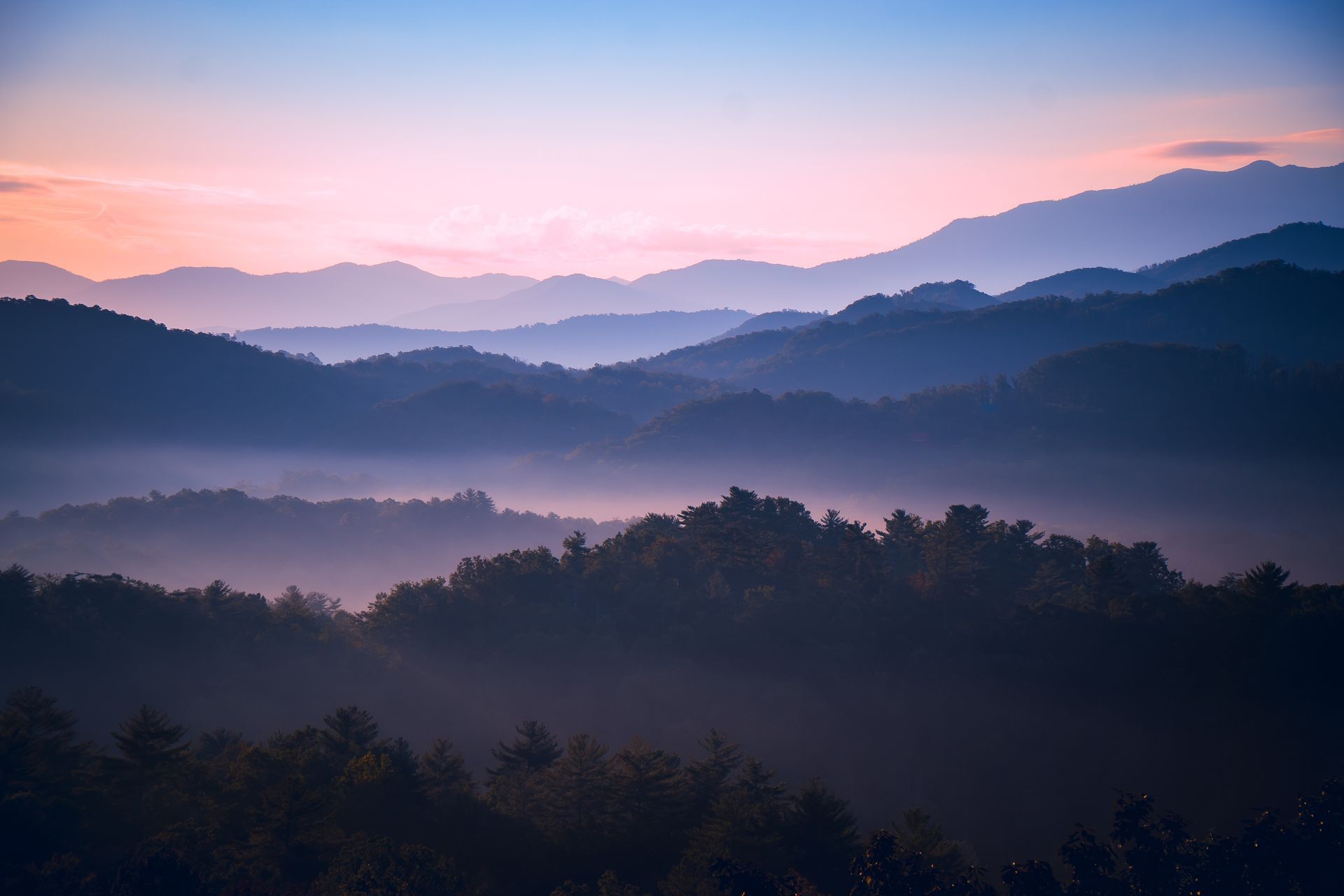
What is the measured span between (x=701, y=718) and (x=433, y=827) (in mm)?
24412

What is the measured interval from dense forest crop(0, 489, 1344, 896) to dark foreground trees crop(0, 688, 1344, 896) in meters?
0.10

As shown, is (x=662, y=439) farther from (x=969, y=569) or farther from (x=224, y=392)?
(x=969, y=569)

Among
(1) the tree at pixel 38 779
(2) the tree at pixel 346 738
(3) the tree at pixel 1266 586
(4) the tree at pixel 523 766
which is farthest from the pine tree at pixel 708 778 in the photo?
(3) the tree at pixel 1266 586

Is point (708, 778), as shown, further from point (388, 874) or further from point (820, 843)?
point (388, 874)

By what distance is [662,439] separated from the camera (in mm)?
198250

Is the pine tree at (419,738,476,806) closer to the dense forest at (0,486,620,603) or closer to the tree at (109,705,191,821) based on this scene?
the tree at (109,705,191,821)

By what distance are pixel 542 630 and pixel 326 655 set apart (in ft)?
38.6

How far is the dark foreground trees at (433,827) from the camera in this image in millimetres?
17547

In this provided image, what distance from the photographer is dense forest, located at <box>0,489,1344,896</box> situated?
22125 mm

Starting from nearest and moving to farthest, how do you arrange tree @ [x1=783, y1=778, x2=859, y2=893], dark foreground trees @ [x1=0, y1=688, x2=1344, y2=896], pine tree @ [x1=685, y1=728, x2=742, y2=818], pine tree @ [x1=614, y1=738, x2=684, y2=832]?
dark foreground trees @ [x1=0, y1=688, x2=1344, y2=896], tree @ [x1=783, y1=778, x2=859, y2=893], pine tree @ [x1=614, y1=738, x2=684, y2=832], pine tree @ [x1=685, y1=728, x2=742, y2=818]

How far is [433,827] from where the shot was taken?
2573 centimetres

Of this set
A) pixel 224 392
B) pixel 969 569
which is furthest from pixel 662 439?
pixel 969 569

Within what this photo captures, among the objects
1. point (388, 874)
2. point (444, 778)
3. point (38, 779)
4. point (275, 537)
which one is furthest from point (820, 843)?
point (275, 537)

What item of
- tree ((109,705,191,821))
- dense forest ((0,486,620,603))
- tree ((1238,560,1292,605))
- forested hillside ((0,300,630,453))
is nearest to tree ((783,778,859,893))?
tree ((109,705,191,821))
